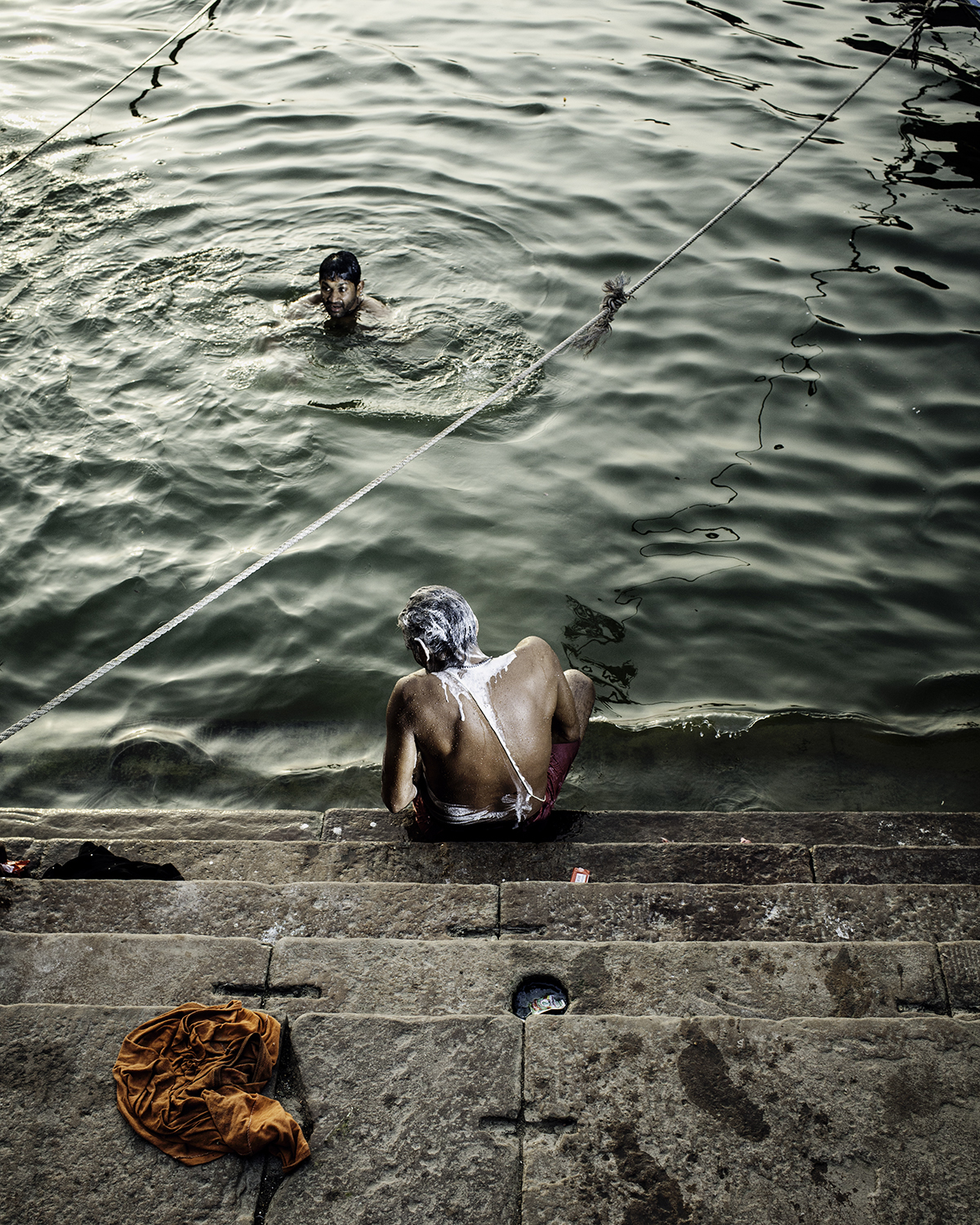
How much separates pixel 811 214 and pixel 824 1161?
350 inches

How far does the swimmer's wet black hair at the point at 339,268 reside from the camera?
723cm

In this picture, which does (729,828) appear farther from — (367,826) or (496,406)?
(496,406)

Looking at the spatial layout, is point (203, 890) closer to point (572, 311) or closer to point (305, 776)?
point (305, 776)

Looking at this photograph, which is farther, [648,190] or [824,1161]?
[648,190]

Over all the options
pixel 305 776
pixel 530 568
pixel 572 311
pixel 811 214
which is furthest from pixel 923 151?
pixel 305 776

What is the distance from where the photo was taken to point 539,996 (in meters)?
2.79

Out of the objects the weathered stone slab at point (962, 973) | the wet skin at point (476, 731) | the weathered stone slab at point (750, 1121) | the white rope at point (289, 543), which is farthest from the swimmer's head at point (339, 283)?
the weathered stone slab at point (962, 973)

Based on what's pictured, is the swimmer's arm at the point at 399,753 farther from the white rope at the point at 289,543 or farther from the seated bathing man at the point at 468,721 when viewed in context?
the white rope at the point at 289,543

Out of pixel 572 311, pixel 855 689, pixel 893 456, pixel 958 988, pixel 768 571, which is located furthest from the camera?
pixel 572 311

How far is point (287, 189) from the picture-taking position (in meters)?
9.73

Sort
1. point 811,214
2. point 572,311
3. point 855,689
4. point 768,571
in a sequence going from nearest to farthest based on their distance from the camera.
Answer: point 855,689 → point 768,571 → point 572,311 → point 811,214

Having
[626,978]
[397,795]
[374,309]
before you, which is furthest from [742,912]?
[374,309]

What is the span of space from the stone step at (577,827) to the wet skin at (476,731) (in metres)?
0.37

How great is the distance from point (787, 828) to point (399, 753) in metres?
1.72
